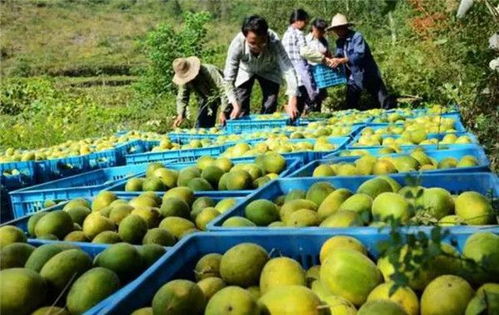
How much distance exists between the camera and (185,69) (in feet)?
24.9

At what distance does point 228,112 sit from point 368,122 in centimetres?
249

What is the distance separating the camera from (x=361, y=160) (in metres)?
3.10

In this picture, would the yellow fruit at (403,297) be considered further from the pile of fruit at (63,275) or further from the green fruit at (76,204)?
the green fruit at (76,204)

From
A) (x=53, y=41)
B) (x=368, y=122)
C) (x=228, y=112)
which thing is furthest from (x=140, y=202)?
(x=53, y=41)

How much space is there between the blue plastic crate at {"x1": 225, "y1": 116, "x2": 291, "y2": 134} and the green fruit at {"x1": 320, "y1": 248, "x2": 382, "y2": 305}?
14.6ft

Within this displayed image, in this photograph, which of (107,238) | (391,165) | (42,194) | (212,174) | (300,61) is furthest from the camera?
(300,61)

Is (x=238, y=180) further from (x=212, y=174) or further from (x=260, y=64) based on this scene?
(x=260, y=64)

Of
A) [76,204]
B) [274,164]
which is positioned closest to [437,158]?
[274,164]

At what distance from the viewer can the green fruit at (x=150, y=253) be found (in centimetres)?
197

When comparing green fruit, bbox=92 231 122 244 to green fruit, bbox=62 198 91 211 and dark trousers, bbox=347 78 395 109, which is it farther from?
dark trousers, bbox=347 78 395 109

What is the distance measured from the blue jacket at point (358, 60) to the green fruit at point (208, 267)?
671 centimetres

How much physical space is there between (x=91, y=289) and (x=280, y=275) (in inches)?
21.9

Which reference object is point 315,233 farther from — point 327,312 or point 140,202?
point 140,202

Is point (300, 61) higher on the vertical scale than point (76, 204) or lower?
higher
